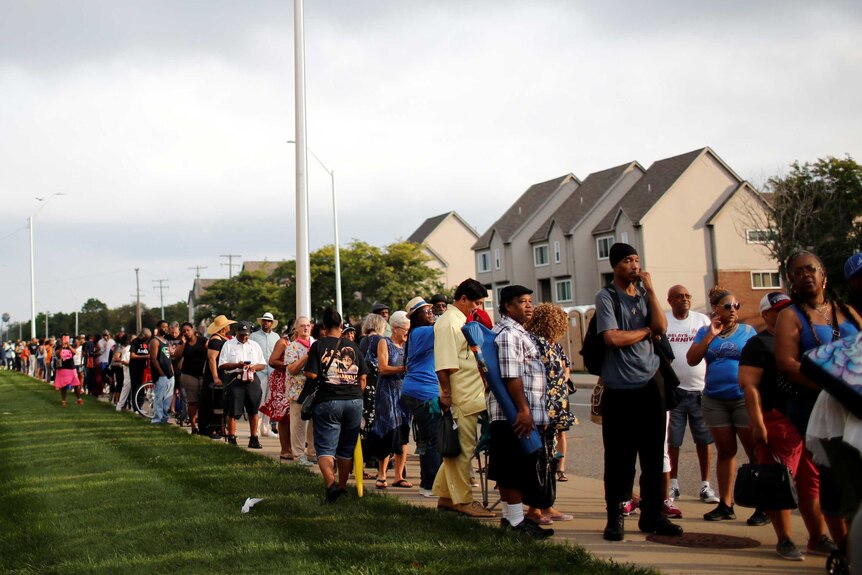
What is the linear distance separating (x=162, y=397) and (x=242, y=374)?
4.78 metres

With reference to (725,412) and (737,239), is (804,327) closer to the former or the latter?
(725,412)

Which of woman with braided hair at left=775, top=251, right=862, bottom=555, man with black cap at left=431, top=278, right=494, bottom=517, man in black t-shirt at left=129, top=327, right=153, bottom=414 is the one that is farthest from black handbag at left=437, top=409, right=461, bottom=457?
man in black t-shirt at left=129, top=327, right=153, bottom=414

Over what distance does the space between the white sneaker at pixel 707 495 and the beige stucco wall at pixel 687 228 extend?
2050 inches

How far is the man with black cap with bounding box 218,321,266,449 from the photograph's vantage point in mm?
15125

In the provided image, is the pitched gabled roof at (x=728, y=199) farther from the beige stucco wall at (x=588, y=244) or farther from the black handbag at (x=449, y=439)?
the black handbag at (x=449, y=439)

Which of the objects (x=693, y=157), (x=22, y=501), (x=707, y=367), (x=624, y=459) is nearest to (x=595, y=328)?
(x=624, y=459)

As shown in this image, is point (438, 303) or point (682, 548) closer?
point (682, 548)

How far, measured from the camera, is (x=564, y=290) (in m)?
69.2

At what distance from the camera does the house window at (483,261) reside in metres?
78.4

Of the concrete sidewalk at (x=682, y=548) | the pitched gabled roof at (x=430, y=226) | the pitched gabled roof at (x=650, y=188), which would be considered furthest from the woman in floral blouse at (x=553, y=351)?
the pitched gabled roof at (x=430, y=226)

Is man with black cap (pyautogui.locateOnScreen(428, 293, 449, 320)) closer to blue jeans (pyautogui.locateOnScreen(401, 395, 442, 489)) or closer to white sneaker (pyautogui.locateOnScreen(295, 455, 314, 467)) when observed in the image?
blue jeans (pyautogui.locateOnScreen(401, 395, 442, 489))

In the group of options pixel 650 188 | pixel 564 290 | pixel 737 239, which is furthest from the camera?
pixel 564 290

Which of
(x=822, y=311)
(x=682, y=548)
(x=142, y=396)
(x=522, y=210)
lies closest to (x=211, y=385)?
(x=142, y=396)

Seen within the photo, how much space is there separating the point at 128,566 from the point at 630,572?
3.52 m
